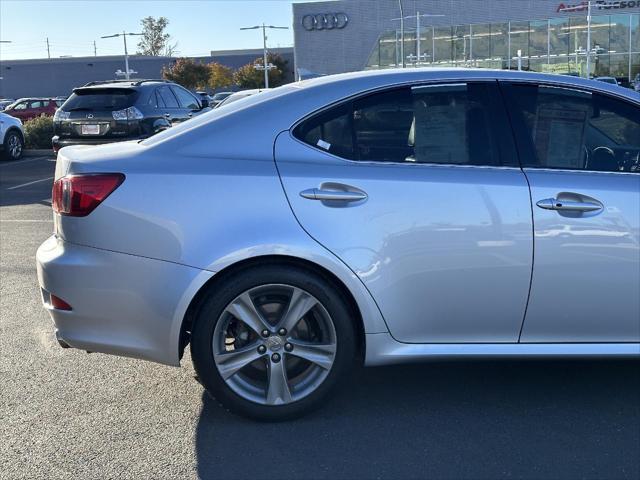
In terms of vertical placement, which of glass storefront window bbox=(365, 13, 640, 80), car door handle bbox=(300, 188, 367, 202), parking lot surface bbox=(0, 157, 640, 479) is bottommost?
parking lot surface bbox=(0, 157, 640, 479)

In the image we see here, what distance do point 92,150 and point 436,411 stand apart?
2296mm

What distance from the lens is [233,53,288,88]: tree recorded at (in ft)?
211

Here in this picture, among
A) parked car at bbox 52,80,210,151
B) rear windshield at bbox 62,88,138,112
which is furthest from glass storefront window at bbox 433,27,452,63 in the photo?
rear windshield at bbox 62,88,138,112

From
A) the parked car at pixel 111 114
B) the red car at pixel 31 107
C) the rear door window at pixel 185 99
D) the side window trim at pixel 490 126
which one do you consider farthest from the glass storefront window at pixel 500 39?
the side window trim at pixel 490 126

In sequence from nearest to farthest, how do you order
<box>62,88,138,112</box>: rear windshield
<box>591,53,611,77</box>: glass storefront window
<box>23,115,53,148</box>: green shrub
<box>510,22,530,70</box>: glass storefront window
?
<box>62,88,138,112</box>: rear windshield < <box>23,115,53,148</box>: green shrub < <box>591,53,611,77</box>: glass storefront window < <box>510,22,530,70</box>: glass storefront window

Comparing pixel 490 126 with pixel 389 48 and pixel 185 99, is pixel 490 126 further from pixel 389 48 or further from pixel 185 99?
pixel 389 48

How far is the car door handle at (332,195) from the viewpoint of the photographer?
11.8ft

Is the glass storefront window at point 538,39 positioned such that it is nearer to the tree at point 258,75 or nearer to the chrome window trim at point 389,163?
the tree at point 258,75

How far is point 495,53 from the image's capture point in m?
55.6

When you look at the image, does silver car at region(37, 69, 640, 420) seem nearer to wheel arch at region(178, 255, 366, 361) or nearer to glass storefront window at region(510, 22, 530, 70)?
wheel arch at region(178, 255, 366, 361)

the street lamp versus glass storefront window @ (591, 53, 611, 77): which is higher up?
the street lamp

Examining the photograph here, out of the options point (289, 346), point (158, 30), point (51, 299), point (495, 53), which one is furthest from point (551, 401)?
point (158, 30)

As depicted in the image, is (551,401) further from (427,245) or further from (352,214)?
(352,214)

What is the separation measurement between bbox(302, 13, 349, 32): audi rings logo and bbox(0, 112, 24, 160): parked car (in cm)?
4427
